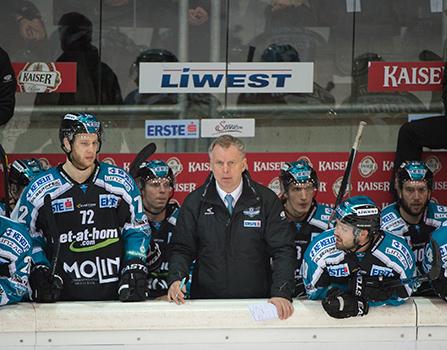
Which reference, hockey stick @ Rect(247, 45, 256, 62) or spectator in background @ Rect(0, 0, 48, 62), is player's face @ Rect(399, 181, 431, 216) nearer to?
hockey stick @ Rect(247, 45, 256, 62)

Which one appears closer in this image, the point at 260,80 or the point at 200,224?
the point at 200,224

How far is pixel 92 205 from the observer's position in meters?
5.73

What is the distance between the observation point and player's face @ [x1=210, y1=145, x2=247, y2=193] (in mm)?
5723

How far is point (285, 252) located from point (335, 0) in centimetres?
285

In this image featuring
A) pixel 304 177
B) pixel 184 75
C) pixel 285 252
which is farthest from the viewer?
pixel 184 75

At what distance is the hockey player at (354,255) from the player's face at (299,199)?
101 cm

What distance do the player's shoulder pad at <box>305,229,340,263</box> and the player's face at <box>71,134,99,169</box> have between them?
3.89 ft

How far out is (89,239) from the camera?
18.9 feet

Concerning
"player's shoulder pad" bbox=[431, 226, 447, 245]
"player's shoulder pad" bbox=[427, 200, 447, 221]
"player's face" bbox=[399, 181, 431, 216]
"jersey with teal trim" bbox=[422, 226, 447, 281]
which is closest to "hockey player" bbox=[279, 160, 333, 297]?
"player's face" bbox=[399, 181, 431, 216]

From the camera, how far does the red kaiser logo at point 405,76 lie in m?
8.05

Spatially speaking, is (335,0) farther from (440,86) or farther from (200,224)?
(200,224)

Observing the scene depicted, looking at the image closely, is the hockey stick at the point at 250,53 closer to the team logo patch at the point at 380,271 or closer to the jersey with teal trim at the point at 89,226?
the jersey with teal trim at the point at 89,226

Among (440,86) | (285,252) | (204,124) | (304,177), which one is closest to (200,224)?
(285,252)

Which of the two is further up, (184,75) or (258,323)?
(184,75)
